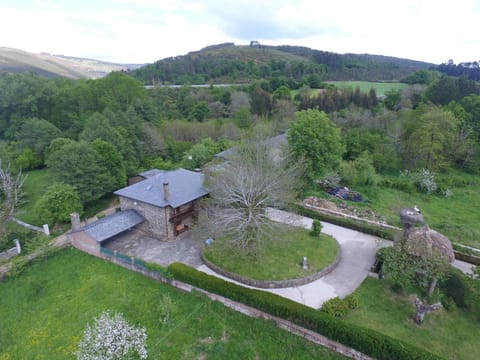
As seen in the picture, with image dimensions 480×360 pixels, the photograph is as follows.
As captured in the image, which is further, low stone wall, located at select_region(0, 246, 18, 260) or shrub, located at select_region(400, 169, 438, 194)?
shrub, located at select_region(400, 169, 438, 194)

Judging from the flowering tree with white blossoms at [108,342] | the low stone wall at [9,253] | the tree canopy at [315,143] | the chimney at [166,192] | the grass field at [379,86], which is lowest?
the low stone wall at [9,253]

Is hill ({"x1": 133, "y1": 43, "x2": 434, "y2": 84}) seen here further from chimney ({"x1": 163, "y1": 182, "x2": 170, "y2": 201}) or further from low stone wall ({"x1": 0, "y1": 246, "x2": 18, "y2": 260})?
low stone wall ({"x1": 0, "y1": 246, "x2": 18, "y2": 260})

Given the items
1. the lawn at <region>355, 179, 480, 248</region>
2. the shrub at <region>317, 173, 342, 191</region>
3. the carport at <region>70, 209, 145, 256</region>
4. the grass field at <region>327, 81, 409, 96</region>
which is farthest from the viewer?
the grass field at <region>327, 81, 409, 96</region>

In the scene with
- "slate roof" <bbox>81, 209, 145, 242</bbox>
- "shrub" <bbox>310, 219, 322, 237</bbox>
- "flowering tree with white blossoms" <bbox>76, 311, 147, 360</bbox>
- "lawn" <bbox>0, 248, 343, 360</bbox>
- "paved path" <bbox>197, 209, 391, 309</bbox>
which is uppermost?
"flowering tree with white blossoms" <bbox>76, 311, 147, 360</bbox>

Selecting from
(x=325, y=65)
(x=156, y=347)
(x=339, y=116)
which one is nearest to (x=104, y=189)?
(x=156, y=347)

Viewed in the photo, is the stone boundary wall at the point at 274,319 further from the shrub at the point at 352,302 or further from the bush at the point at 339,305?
the shrub at the point at 352,302

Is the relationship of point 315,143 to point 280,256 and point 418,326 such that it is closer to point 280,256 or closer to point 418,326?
point 280,256

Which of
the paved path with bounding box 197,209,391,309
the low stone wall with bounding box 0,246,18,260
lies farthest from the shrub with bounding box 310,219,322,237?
the low stone wall with bounding box 0,246,18,260

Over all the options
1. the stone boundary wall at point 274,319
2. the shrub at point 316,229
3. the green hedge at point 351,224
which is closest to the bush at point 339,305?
the stone boundary wall at point 274,319
